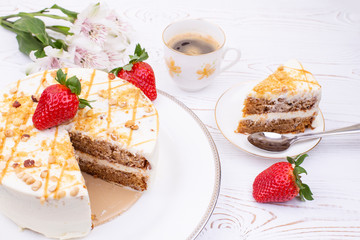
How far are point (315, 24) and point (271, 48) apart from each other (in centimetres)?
65

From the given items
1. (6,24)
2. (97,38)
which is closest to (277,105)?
(97,38)

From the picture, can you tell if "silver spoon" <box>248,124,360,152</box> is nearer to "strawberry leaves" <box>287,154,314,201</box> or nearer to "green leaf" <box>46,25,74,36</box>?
"strawberry leaves" <box>287,154,314,201</box>

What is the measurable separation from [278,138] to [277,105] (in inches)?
12.2

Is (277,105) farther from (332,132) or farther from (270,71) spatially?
(270,71)

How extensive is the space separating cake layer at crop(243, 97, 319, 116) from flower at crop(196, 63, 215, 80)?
0.42 metres

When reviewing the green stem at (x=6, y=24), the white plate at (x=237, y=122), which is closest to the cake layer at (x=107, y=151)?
the white plate at (x=237, y=122)

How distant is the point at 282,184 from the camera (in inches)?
104

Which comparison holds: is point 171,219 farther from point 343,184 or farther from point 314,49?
Answer: point 314,49

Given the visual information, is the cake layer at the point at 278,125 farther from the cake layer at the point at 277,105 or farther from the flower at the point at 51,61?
the flower at the point at 51,61

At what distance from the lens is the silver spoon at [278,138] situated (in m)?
3.02

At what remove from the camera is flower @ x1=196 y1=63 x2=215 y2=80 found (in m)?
3.35

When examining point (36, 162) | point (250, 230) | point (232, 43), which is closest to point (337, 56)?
point (232, 43)

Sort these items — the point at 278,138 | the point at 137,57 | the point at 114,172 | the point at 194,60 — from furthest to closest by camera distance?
the point at 194,60
the point at 137,57
the point at 278,138
the point at 114,172

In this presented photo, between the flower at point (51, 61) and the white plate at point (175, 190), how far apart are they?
801 mm
